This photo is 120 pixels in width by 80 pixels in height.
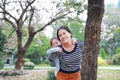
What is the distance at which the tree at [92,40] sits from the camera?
19.5 ft

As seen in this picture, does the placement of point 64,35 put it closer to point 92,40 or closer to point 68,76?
point 68,76

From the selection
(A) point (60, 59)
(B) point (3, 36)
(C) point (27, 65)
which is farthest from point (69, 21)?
(A) point (60, 59)

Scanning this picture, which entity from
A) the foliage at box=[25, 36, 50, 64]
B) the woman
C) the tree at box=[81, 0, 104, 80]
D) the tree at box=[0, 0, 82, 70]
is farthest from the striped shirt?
the foliage at box=[25, 36, 50, 64]

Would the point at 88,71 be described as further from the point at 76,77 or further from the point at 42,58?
the point at 42,58

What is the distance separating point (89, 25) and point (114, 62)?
98.5ft

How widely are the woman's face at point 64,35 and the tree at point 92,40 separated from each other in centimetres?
169

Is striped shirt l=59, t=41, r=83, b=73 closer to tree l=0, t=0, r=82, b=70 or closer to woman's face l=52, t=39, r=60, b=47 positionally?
woman's face l=52, t=39, r=60, b=47

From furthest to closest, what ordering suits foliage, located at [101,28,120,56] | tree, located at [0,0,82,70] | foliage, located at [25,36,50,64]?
foliage, located at [101,28,120,56] < foliage, located at [25,36,50,64] < tree, located at [0,0,82,70]

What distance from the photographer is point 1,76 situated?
55.6ft

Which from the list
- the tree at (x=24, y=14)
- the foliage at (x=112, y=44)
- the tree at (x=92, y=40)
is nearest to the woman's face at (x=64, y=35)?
the tree at (x=92, y=40)

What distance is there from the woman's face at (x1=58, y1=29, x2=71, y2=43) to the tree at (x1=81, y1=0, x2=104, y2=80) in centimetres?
169

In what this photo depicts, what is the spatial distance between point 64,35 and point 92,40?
5.81 ft

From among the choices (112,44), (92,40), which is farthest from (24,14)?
(112,44)

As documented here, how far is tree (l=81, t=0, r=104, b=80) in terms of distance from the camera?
19.5ft
